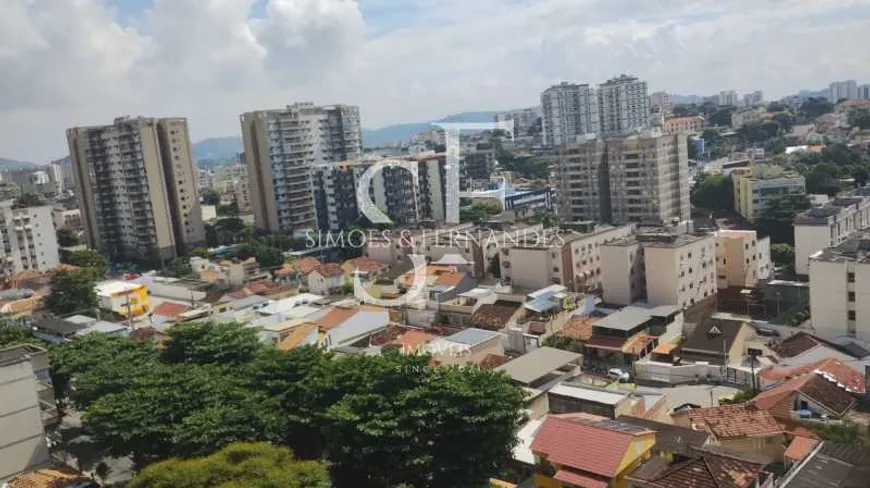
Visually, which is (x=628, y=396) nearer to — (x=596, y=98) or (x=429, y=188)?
(x=429, y=188)

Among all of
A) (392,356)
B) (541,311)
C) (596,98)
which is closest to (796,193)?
(541,311)

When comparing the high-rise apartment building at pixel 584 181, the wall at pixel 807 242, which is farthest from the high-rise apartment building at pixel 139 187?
the wall at pixel 807 242

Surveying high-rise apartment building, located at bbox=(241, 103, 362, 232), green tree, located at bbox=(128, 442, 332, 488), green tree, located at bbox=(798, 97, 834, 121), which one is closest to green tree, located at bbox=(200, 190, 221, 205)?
high-rise apartment building, located at bbox=(241, 103, 362, 232)

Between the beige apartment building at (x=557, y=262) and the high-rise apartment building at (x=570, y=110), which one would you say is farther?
the high-rise apartment building at (x=570, y=110)

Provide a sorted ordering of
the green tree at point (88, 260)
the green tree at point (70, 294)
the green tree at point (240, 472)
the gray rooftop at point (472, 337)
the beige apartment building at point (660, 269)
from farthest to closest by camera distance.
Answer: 1. the green tree at point (88, 260)
2. the green tree at point (70, 294)
3. the beige apartment building at point (660, 269)
4. the gray rooftop at point (472, 337)
5. the green tree at point (240, 472)

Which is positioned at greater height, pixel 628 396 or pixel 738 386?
pixel 628 396

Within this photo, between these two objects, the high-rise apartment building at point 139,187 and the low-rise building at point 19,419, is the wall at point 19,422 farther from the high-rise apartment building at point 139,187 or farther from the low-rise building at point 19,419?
the high-rise apartment building at point 139,187

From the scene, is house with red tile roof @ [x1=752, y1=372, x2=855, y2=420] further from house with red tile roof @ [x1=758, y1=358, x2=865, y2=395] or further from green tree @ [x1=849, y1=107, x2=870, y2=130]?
green tree @ [x1=849, y1=107, x2=870, y2=130]
